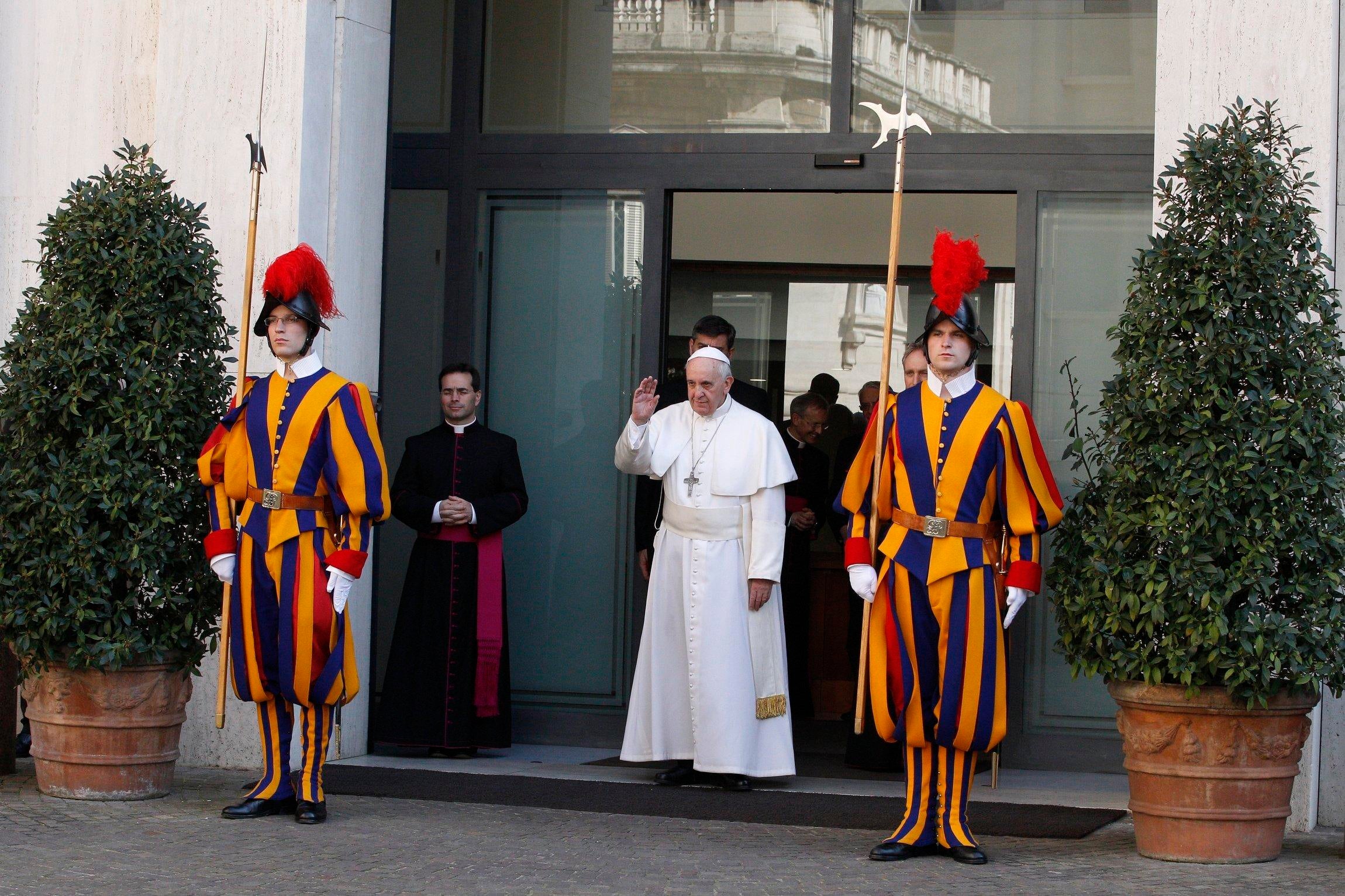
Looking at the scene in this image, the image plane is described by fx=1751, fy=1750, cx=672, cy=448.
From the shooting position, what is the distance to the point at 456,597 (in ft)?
26.2

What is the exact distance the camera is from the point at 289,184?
7.45 metres

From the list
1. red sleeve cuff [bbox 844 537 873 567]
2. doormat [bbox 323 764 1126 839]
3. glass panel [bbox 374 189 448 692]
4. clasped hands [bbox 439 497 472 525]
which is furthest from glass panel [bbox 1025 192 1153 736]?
glass panel [bbox 374 189 448 692]

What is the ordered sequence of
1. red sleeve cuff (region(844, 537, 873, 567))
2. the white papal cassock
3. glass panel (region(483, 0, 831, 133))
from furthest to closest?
1. glass panel (region(483, 0, 831, 133))
2. the white papal cassock
3. red sleeve cuff (region(844, 537, 873, 567))

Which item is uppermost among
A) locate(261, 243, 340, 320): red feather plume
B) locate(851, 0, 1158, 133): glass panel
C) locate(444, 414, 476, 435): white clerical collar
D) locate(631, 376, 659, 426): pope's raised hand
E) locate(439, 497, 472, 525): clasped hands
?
locate(851, 0, 1158, 133): glass panel

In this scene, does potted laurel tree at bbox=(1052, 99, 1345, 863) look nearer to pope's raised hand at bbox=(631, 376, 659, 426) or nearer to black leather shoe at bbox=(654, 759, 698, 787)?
pope's raised hand at bbox=(631, 376, 659, 426)

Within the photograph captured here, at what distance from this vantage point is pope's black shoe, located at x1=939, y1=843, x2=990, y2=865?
5.55 meters

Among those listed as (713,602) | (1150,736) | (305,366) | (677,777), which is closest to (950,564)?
(1150,736)

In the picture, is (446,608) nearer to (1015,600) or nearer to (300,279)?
(300,279)

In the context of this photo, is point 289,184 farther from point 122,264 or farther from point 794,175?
point 794,175

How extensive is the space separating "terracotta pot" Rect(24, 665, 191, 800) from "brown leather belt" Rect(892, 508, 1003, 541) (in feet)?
9.18

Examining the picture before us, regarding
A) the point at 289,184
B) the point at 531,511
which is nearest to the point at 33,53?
the point at 289,184

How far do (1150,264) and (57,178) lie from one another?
4868mm

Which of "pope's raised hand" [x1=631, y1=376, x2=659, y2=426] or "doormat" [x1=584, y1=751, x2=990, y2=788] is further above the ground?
"pope's raised hand" [x1=631, y1=376, x2=659, y2=426]

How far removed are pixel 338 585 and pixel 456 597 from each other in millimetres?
2044
